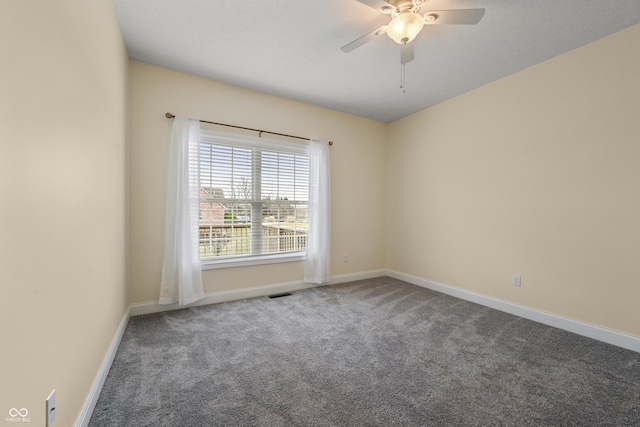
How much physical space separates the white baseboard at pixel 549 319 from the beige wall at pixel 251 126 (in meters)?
1.32

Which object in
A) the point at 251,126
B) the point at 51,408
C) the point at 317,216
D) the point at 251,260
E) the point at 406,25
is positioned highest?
the point at 406,25

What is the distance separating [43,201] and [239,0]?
185 cm

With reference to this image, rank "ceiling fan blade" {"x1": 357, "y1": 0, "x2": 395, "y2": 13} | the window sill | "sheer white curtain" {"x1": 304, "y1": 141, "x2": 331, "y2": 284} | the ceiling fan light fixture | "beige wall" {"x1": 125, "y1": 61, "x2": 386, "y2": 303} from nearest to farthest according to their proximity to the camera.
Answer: "ceiling fan blade" {"x1": 357, "y1": 0, "x2": 395, "y2": 13}, the ceiling fan light fixture, "beige wall" {"x1": 125, "y1": 61, "x2": 386, "y2": 303}, the window sill, "sheer white curtain" {"x1": 304, "y1": 141, "x2": 331, "y2": 284}

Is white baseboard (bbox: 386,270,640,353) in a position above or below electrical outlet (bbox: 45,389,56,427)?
below

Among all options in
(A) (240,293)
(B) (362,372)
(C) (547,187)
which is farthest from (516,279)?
(A) (240,293)

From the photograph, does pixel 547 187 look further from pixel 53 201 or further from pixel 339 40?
pixel 53 201

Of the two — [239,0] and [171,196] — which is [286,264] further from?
[239,0]

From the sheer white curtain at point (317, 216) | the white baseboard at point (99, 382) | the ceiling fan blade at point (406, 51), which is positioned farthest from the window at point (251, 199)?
the ceiling fan blade at point (406, 51)

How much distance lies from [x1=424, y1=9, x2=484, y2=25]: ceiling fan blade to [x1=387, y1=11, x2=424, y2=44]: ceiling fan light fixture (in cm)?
11

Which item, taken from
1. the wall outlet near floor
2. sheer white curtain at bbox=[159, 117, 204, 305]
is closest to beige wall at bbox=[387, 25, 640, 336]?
the wall outlet near floor

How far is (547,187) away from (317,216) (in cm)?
261

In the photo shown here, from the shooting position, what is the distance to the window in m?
3.26

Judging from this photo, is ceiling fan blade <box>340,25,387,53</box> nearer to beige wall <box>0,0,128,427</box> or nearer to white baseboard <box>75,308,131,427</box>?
beige wall <box>0,0,128,427</box>

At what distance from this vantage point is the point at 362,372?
188 cm
